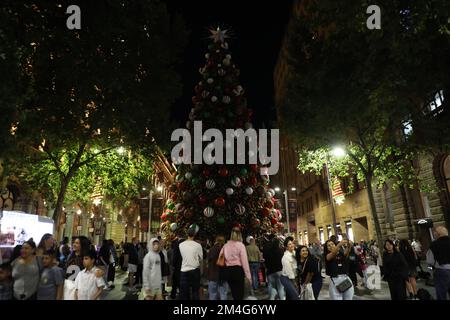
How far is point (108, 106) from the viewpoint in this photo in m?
13.0

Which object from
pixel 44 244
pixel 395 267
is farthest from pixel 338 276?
pixel 44 244

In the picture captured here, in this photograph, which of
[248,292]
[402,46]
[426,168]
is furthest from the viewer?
[426,168]

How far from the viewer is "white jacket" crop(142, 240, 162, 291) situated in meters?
6.85

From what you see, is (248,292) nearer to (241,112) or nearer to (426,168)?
(241,112)

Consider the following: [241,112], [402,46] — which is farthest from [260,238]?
[402,46]

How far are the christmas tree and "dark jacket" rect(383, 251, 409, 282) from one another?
5326mm

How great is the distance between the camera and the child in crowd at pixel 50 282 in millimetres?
5641

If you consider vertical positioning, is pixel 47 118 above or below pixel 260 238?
above

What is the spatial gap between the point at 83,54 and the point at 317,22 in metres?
9.86

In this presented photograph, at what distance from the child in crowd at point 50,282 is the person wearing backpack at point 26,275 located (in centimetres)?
12

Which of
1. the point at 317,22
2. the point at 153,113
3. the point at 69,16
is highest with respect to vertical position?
the point at 317,22

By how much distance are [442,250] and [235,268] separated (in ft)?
14.9

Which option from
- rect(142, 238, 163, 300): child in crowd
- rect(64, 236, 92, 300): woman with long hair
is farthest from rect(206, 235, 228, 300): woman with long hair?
rect(64, 236, 92, 300): woman with long hair

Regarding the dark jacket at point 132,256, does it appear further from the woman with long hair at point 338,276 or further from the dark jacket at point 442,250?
the dark jacket at point 442,250
